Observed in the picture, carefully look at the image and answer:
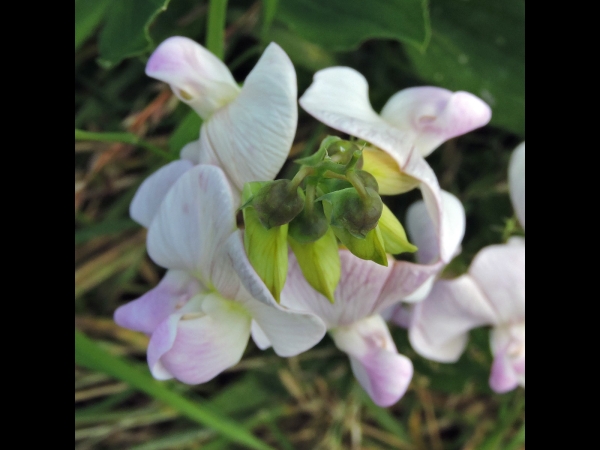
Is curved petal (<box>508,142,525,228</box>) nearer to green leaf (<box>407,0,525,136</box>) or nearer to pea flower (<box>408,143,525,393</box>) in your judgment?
pea flower (<box>408,143,525,393</box>)

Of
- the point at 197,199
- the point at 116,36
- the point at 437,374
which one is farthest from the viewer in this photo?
the point at 437,374

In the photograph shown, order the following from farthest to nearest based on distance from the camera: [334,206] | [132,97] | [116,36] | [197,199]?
[132,97]
[116,36]
[197,199]
[334,206]

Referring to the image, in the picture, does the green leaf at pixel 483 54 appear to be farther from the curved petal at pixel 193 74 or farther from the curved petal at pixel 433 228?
the curved petal at pixel 193 74

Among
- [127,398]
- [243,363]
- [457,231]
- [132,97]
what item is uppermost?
[457,231]

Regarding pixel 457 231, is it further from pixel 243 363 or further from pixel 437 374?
pixel 243 363

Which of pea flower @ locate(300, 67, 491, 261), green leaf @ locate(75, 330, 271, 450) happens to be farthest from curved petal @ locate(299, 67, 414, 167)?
green leaf @ locate(75, 330, 271, 450)
